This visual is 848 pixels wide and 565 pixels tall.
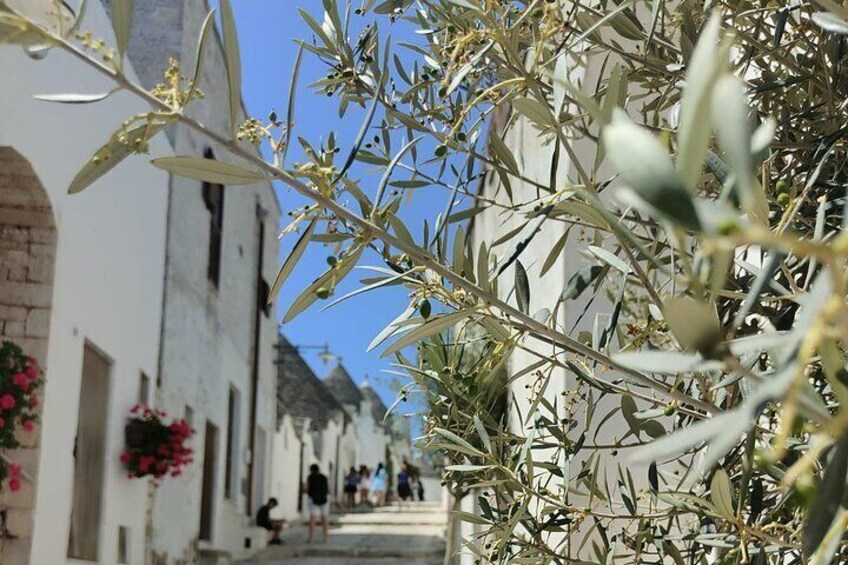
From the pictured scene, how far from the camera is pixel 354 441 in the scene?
29359 millimetres

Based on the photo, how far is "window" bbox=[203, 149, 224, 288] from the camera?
10938 mm

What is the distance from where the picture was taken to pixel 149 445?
763cm

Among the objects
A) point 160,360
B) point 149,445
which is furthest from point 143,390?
point 149,445

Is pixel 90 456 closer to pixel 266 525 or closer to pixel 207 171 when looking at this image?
pixel 207 171

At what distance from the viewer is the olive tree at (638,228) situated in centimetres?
60

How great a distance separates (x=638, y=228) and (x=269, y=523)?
12170mm

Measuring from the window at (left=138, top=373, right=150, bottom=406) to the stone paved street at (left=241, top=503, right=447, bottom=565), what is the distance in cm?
419

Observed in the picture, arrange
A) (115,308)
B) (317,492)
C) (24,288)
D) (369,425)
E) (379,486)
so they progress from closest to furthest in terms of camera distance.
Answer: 1. (24,288)
2. (115,308)
3. (317,492)
4. (379,486)
5. (369,425)

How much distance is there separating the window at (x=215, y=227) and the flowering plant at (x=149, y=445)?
3.22 metres

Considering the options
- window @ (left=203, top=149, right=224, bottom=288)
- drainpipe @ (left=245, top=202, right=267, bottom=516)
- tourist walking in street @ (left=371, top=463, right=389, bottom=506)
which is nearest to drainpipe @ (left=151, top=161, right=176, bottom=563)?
window @ (left=203, top=149, right=224, bottom=288)

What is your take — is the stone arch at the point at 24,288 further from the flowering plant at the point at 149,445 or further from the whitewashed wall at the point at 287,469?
the whitewashed wall at the point at 287,469

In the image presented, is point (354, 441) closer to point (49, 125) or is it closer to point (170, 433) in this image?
point (170, 433)

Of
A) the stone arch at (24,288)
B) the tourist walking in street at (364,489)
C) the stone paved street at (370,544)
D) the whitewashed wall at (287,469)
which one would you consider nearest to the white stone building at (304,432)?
the whitewashed wall at (287,469)

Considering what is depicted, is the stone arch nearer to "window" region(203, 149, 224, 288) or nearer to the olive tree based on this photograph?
the olive tree
